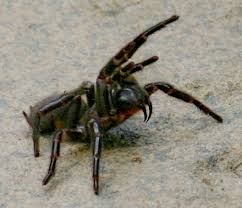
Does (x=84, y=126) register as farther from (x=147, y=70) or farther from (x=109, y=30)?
(x=109, y=30)

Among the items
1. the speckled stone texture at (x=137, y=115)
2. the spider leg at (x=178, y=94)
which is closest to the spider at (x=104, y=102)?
the spider leg at (x=178, y=94)

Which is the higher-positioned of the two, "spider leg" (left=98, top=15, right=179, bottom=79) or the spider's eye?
"spider leg" (left=98, top=15, right=179, bottom=79)

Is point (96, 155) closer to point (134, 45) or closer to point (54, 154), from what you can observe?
point (54, 154)

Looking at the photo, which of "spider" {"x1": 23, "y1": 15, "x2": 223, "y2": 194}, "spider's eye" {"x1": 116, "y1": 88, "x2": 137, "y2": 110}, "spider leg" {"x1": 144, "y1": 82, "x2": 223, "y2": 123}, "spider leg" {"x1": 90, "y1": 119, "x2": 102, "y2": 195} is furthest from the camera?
"spider leg" {"x1": 144, "y1": 82, "x2": 223, "y2": 123}

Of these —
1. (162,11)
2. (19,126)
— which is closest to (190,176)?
(19,126)

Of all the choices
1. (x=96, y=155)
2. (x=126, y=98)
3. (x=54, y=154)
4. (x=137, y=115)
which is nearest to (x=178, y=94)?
(x=126, y=98)

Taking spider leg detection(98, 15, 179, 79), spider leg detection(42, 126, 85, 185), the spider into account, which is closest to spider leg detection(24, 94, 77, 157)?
the spider

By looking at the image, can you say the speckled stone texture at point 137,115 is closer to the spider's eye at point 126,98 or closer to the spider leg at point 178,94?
the spider leg at point 178,94

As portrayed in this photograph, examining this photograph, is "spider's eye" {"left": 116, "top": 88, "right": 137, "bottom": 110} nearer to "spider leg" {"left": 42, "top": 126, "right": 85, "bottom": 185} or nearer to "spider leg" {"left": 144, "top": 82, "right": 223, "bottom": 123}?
"spider leg" {"left": 144, "top": 82, "right": 223, "bottom": 123}
